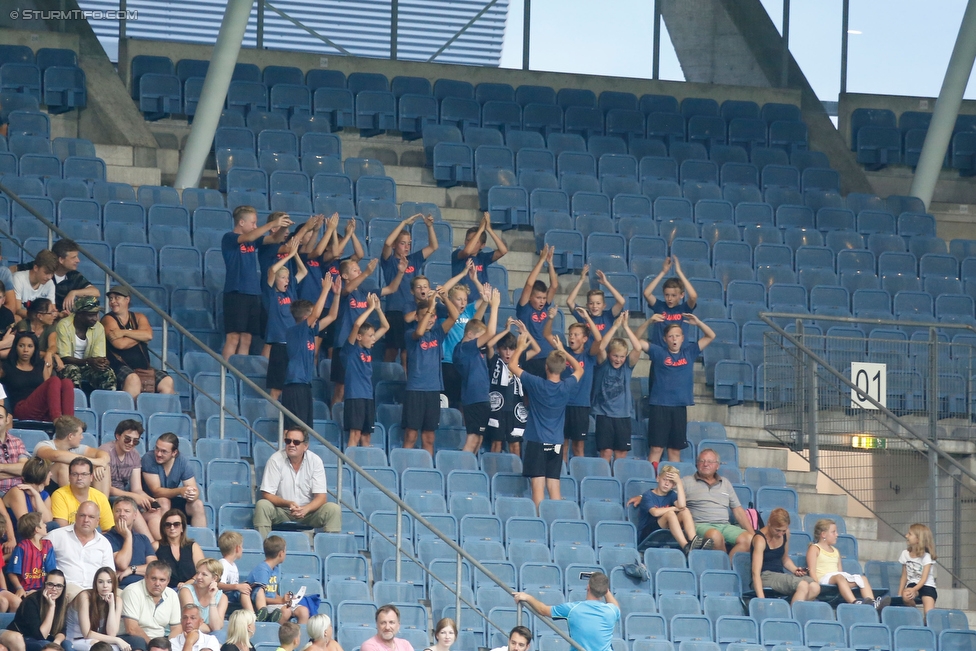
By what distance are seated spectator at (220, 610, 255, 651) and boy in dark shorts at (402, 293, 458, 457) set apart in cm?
363

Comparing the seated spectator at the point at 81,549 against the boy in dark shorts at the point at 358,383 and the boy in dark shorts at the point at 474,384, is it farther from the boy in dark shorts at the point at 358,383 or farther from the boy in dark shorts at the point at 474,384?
the boy in dark shorts at the point at 474,384

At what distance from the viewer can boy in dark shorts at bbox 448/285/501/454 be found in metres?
13.2

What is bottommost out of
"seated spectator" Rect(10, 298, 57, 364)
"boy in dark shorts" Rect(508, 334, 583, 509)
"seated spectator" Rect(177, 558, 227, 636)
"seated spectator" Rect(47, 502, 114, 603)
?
"seated spectator" Rect(177, 558, 227, 636)

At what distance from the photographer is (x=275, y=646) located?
394 inches

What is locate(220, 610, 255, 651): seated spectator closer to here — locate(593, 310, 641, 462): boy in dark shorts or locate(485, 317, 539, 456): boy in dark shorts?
locate(485, 317, 539, 456): boy in dark shorts

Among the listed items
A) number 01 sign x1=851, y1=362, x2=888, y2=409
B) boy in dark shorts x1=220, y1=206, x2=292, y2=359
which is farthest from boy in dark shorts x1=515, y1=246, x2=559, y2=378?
number 01 sign x1=851, y1=362, x2=888, y2=409

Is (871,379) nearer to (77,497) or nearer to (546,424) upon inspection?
(546,424)

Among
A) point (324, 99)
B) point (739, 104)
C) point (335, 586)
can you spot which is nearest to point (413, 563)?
point (335, 586)

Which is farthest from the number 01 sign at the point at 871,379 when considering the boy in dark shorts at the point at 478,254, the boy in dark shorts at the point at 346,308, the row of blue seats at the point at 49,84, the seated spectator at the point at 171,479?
the row of blue seats at the point at 49,84

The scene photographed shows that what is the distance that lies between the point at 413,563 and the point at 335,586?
2.89 ft

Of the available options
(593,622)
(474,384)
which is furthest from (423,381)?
(593,622)

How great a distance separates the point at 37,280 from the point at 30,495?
3.05 meters

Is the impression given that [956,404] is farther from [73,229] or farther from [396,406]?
[73,229]

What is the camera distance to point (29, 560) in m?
9.40
